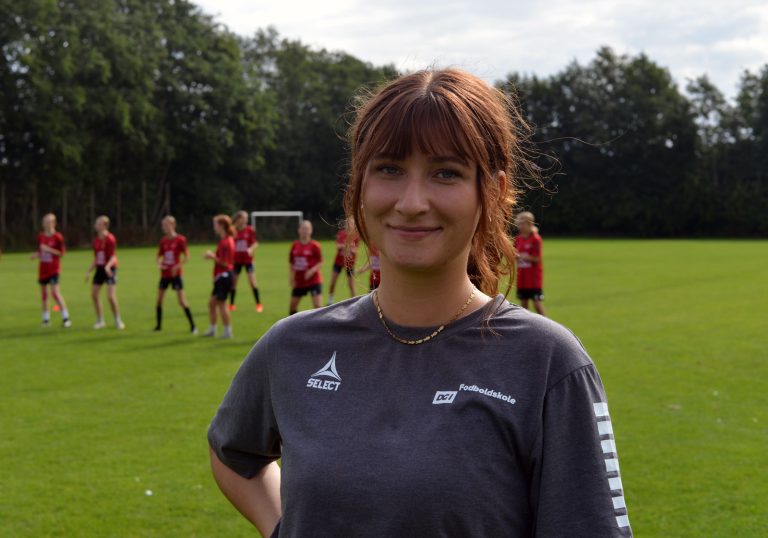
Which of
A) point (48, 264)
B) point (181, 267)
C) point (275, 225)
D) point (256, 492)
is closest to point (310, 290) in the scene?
point (181, 267)

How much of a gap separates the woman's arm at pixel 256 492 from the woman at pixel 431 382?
11 mm

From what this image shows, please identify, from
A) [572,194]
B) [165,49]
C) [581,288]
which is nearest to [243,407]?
[581,288]

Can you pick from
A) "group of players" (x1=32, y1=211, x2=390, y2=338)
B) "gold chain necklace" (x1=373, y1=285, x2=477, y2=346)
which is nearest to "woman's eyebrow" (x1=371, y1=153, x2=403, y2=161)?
"gold chain necklace" (x1=373, y1=285, x2=477, y2=346)

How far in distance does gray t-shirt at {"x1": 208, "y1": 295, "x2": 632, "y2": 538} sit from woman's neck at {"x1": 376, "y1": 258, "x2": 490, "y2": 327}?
1.4 inches

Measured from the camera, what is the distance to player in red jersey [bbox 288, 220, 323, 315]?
17.1 metres

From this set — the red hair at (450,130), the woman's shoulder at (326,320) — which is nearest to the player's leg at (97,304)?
the woman's shoulder at (326,320)

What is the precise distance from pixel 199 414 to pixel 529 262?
26.2ft

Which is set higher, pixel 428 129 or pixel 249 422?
pixel 428 129

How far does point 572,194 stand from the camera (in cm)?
8500

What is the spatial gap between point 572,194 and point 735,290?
59.6 metres

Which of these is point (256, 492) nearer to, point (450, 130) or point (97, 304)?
point (450, 130)

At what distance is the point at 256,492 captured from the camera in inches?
96.2

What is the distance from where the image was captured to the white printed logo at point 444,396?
2.06 m

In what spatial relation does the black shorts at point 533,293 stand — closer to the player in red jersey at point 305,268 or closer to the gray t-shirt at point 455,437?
the player in red jersey at point 305,268
